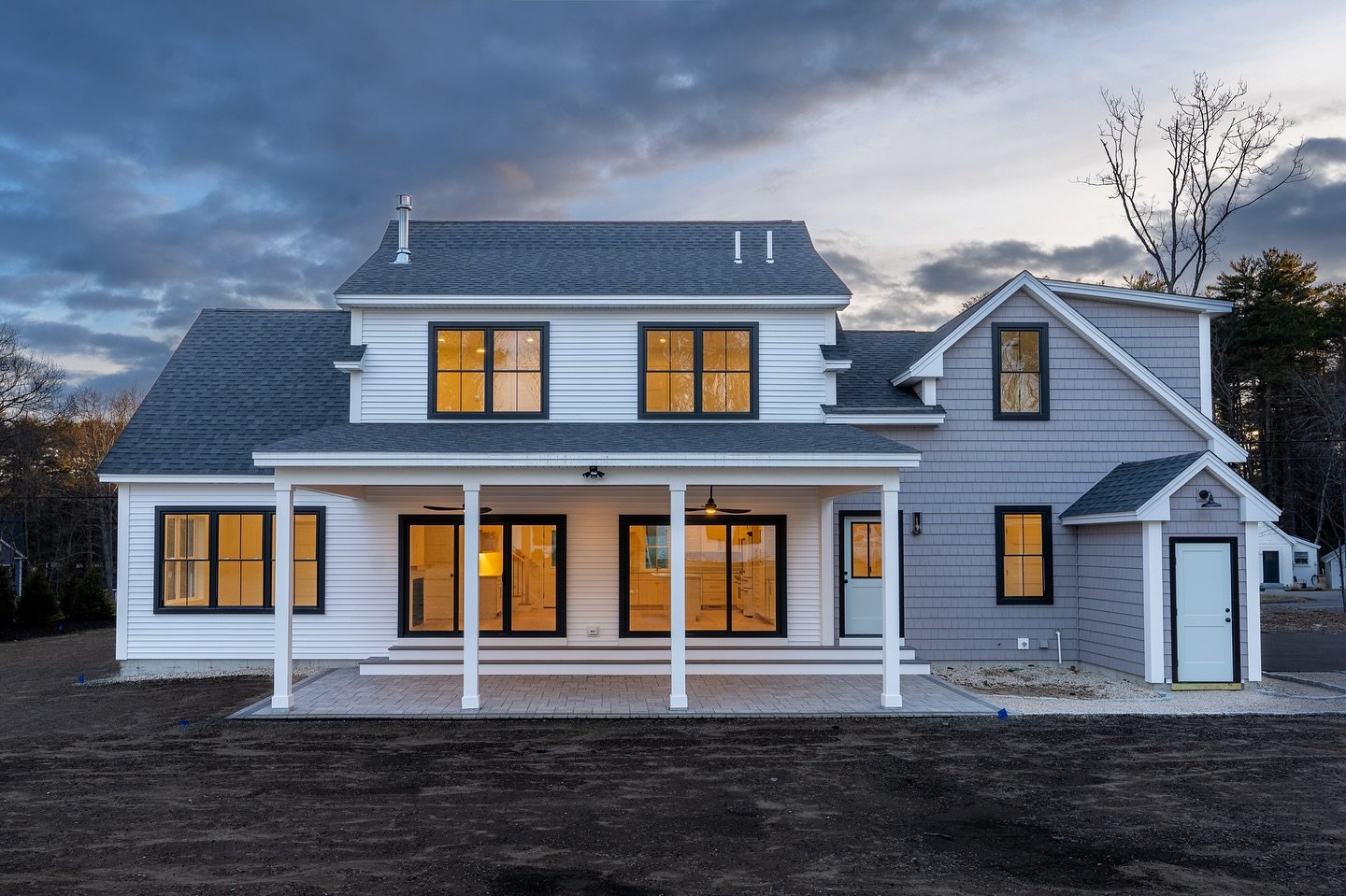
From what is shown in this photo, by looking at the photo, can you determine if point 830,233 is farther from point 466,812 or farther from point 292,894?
point 292,894

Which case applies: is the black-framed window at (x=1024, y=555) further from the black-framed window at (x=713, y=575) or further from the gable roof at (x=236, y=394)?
the gable roof at (x=236, y=394)

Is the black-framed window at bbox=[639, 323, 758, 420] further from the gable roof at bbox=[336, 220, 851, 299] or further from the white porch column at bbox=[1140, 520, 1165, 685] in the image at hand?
the white porch column at bbox=[1140, 520, 1165, 685]

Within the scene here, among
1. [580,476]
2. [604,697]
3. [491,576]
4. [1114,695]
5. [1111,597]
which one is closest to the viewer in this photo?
[580,476]

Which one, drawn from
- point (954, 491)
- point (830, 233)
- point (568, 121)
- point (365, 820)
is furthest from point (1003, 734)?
point (830, 233)

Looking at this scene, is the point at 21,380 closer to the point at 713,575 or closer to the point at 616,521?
the point at 616,521

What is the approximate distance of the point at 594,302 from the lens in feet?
46.3

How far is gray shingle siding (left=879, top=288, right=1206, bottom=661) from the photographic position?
14.2 metres

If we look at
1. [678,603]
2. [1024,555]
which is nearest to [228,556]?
[678,603]

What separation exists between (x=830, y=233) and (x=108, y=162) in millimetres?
17495

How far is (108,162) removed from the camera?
21.4 metres

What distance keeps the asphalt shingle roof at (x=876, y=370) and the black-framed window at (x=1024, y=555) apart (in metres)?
2.17

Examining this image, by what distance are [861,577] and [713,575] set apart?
234 centimetres

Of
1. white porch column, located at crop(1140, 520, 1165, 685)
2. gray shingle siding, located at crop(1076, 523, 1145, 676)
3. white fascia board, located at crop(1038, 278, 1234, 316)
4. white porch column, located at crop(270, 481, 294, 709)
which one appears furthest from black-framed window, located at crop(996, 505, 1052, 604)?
white porch column, located at crop(270, 481, 294, 709)

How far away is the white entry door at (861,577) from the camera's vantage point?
1436 centimetres
